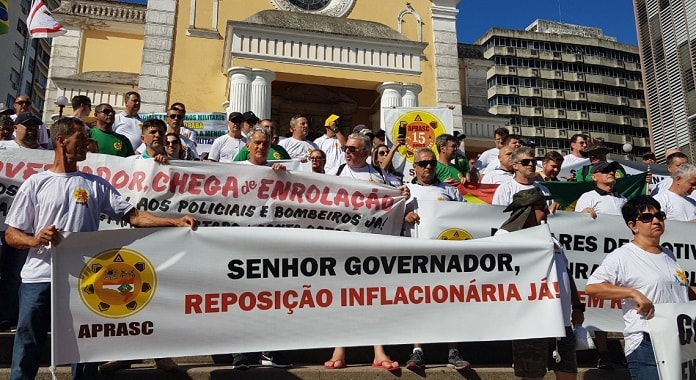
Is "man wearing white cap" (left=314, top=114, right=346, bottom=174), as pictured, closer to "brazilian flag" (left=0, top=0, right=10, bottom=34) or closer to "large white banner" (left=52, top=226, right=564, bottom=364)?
"large white banner" (left=52, top=226, right=564, bottom=364)

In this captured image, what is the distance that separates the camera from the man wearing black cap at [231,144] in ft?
25.9

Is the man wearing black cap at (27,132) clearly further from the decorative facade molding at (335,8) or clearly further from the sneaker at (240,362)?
the decorative facade molding at (335,8)

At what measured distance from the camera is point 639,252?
379 cm

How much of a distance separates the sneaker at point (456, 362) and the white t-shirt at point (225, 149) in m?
4.31

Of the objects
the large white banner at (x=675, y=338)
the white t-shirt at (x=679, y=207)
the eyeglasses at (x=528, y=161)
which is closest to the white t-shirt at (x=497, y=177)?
the eyeglasses at (x=528, y=161)

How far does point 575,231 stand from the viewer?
18.7ft

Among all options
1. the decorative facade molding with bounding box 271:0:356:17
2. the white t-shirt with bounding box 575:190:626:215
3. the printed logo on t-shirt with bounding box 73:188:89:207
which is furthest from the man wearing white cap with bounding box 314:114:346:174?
the decorative facade molding with bounding box 271:0:356:17

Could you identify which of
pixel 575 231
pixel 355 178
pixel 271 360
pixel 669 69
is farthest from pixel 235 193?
pixel 669 69

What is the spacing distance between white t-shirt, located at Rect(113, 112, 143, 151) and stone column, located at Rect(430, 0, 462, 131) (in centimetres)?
1148

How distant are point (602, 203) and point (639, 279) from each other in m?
2.43

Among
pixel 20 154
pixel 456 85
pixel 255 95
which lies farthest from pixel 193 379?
pixel 456 85

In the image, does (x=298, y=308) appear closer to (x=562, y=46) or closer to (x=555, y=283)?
(x=555, y=283)

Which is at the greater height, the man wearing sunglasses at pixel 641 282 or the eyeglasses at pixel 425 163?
the eyeglasses at pixel 425 163

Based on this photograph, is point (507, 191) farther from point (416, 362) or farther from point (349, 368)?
point (349, 368)
